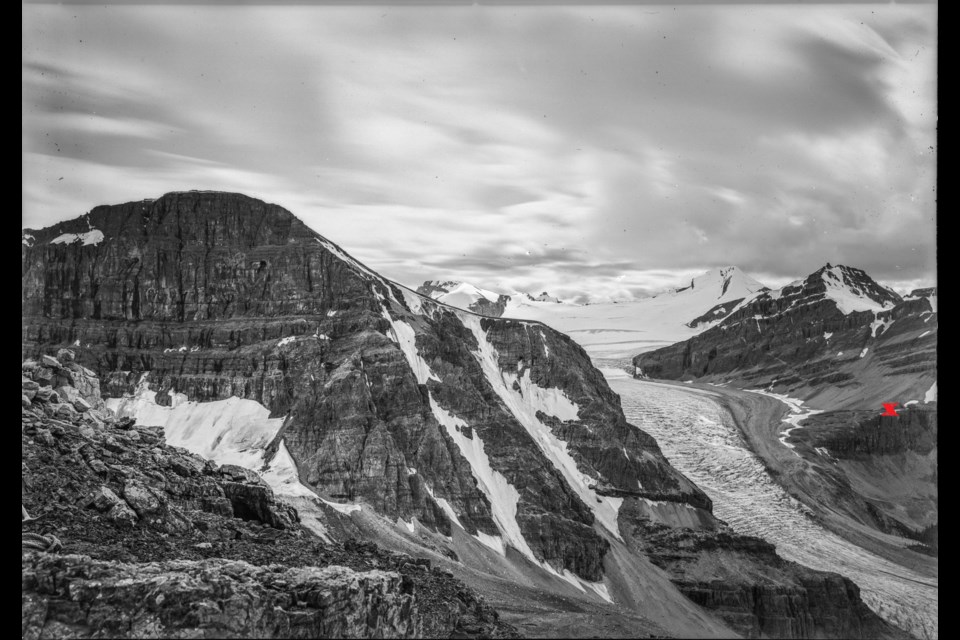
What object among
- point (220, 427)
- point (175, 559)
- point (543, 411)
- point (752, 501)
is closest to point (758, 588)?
point (752, 501)

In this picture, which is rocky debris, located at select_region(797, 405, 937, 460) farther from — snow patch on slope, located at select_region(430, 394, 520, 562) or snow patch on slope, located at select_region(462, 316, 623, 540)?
snow patch on slope, located at select_region(430, 394, 520, 562)

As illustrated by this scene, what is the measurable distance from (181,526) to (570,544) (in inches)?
2692

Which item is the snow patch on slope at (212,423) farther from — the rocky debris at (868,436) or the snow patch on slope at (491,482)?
the rocky debris at (868,436)

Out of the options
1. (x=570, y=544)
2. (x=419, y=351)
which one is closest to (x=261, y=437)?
(x=419, y=351)

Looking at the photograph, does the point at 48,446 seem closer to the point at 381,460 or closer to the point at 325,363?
the point at 381,460

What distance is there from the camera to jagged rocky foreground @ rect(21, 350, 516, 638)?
114 feet

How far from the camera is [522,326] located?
144875 millimetres

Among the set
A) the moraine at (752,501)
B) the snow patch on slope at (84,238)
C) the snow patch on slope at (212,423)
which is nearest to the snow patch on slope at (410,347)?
the snow patch on slope at (212,423)

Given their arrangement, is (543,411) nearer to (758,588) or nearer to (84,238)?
(758,588)

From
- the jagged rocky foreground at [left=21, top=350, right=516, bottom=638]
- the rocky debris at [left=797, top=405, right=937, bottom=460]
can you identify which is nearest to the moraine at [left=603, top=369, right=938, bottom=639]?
the rocky debris at [left=797, top=405, right=937, bottom=460]

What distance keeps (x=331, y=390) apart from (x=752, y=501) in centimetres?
6982

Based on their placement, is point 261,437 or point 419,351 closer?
point 261,437

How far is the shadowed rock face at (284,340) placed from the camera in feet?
343

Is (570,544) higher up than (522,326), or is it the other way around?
(522,326)
